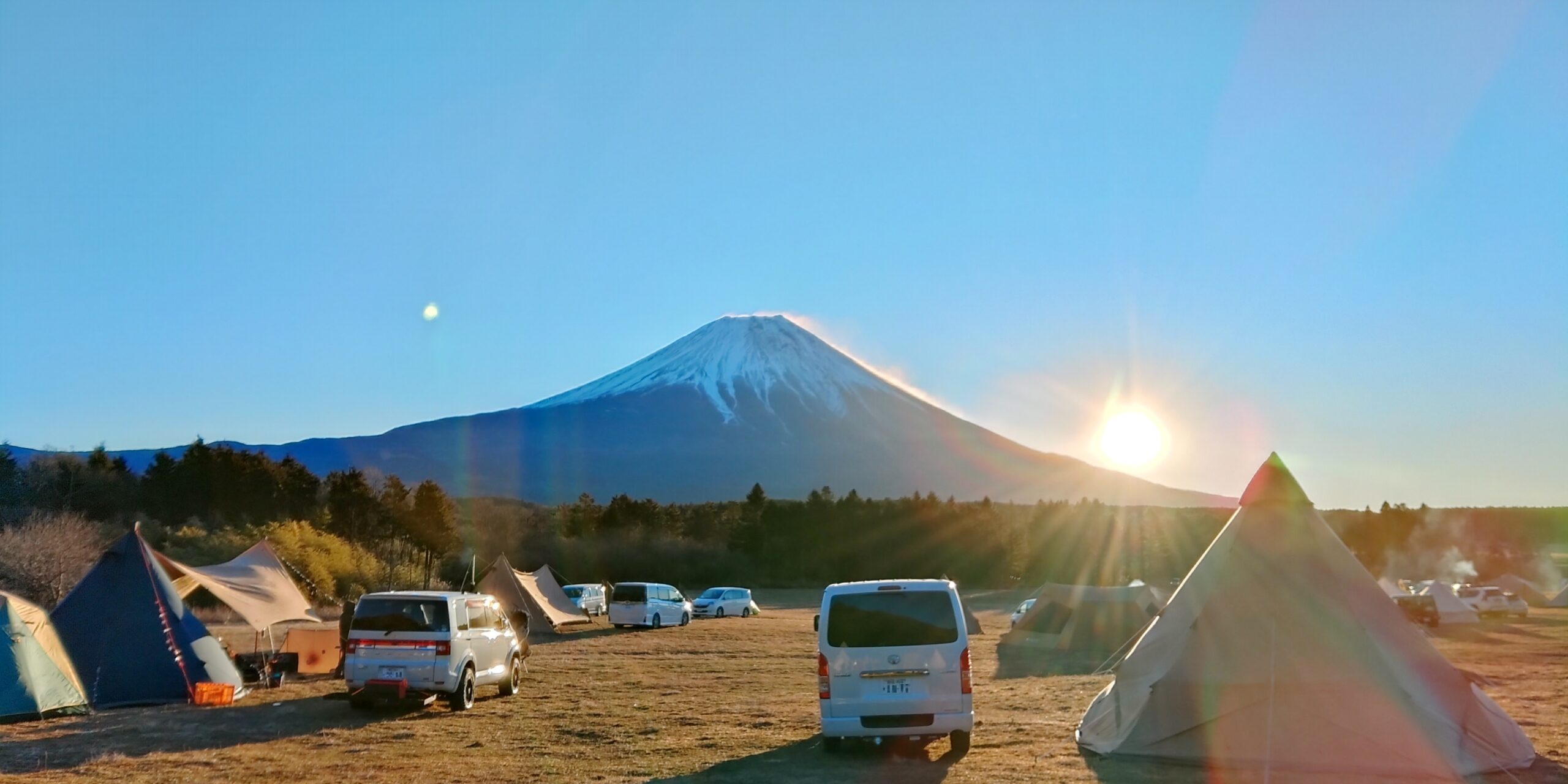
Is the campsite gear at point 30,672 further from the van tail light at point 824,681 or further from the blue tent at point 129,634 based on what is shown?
the van tail light at point 824,681

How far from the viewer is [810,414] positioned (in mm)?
170375

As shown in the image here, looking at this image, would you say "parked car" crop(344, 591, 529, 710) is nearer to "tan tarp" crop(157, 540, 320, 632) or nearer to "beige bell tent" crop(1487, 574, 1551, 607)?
"tan tarp" crop(157, 540, 320, 632)

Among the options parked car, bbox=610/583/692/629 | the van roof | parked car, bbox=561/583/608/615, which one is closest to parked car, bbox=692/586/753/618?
parked car, bbox=561/583/608/615

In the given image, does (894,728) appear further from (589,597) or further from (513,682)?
(589,597)

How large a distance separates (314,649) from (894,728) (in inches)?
540

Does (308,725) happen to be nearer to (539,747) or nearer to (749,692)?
(539,747)

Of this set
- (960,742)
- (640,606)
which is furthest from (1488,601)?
(960,742)

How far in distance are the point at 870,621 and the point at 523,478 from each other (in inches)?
5703

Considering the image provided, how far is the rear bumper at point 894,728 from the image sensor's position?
33.2ft

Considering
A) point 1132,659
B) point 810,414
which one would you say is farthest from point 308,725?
point 810,414

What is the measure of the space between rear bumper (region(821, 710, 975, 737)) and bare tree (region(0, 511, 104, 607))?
21.1m

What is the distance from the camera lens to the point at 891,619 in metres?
10.4

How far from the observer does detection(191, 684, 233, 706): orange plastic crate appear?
14.7m

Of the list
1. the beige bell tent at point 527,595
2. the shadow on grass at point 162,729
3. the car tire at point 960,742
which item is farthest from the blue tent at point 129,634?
the beige bell tent at point 527,595
